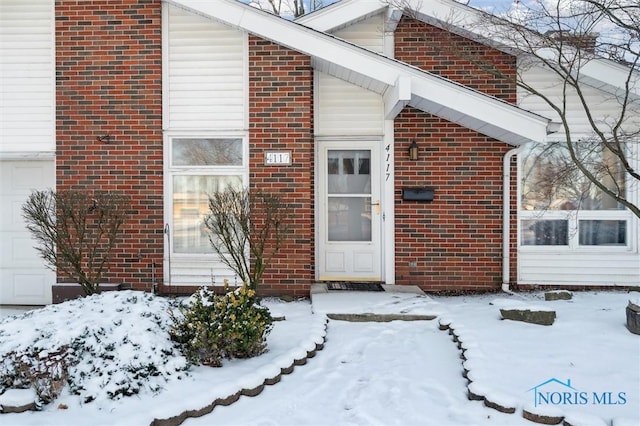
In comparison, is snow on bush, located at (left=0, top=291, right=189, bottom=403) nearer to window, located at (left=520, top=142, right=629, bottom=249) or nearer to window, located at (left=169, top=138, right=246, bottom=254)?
window, located at (left=169, top=138, right=246, bottom=254)

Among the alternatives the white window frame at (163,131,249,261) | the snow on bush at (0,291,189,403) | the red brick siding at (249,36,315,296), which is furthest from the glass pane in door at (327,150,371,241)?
the snow on bush at (0,291,189,403)

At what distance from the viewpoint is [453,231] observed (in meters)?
7.09

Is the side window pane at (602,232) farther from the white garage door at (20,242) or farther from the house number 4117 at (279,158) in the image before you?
the white garage door at (20,242)

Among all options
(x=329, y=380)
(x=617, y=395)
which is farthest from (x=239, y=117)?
(x=617, y=395)

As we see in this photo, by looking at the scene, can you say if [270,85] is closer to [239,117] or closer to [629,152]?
[239,117]

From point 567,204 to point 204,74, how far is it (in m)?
5.80

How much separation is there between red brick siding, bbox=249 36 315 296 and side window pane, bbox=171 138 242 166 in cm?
50

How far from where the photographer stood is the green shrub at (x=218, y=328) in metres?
3.98

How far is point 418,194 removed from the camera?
23.2 feet

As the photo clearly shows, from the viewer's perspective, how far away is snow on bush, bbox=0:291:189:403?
339cm

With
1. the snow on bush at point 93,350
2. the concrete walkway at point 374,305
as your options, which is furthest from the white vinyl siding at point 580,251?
the snow on bush at point 93,350

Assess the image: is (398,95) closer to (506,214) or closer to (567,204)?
(506,214)

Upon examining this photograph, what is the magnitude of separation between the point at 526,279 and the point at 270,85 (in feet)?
15.9

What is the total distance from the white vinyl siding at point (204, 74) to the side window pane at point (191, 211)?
786 mm
